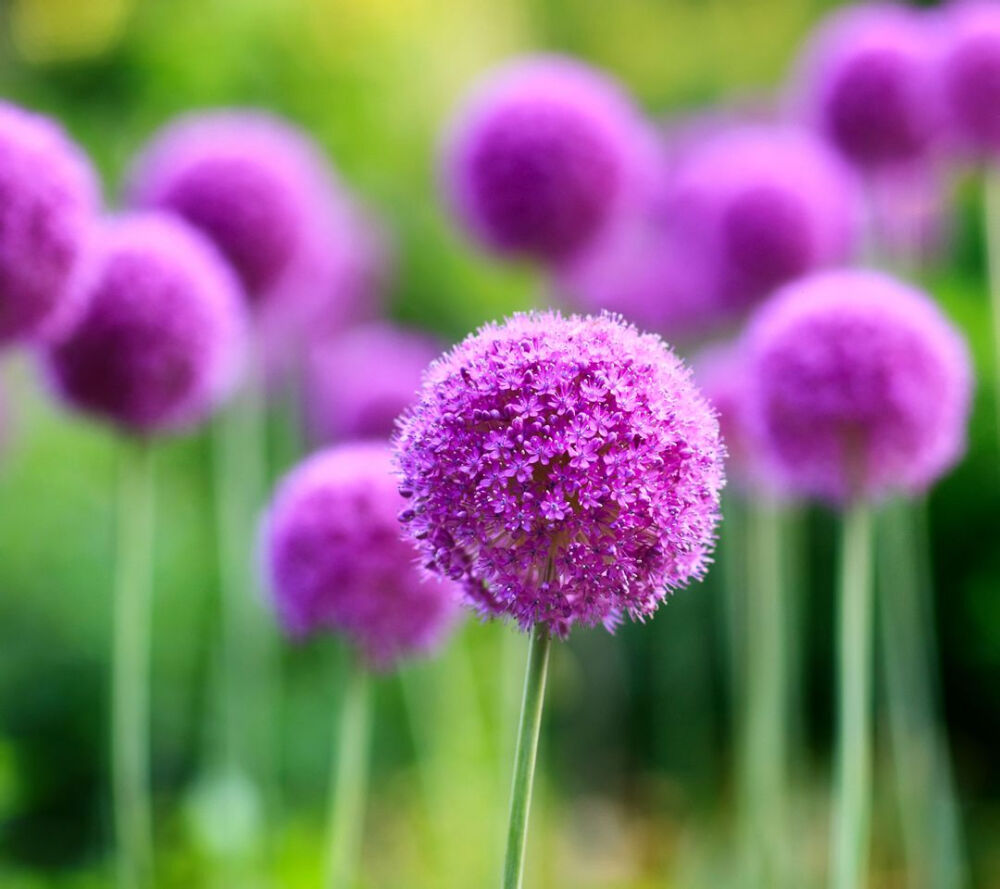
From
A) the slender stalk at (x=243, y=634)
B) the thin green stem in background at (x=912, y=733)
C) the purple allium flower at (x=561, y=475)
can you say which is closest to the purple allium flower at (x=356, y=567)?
the purple allium flower at (x=561, y=475)

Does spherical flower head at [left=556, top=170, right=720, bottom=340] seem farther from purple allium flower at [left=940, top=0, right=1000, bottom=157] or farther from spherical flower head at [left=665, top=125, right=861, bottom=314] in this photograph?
purple allium flower at [left=940, top=0, right=1000, bottom=157]

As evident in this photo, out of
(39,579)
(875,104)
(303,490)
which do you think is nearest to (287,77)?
(39,579)

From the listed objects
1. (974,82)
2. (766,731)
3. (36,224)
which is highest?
(974,82)

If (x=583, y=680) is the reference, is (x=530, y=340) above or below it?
below

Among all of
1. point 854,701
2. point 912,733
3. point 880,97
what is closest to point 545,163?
point 880,97

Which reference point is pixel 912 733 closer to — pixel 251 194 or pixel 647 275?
pixel 647 275

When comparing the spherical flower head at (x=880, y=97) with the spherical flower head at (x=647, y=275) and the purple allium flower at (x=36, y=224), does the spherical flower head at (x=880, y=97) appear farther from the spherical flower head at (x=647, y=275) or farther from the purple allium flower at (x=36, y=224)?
the purple allium flower at (x=36, y=224)

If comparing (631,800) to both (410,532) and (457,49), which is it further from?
(457,49)
